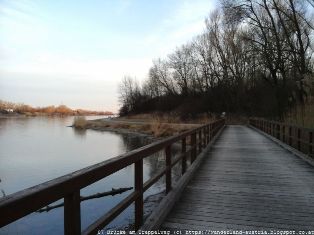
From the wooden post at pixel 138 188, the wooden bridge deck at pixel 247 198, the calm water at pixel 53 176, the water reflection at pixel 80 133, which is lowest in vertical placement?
the calm water at pixel 53 176

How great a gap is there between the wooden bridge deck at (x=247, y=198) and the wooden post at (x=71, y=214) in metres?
2.24

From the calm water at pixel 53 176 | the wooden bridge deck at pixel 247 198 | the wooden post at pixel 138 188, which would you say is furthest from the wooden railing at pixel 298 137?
the wooden post at pixel 138 188

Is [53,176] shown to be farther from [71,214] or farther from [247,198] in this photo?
[71,214]

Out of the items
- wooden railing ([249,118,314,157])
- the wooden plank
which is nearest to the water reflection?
wooden railing ([249,118,314,157])

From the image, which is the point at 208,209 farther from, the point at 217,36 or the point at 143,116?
the point at 143,116

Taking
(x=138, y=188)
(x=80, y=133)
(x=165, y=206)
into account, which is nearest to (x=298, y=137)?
(x=165, y=206)

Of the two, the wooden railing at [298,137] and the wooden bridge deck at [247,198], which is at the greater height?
the wooden railing at [298,137]

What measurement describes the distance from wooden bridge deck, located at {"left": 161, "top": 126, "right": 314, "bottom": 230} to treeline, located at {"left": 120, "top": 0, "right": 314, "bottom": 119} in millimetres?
5974

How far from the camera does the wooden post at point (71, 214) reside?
2834 mm

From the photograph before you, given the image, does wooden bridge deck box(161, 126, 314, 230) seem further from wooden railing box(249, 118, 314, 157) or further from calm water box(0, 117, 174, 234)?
calm water box(0, 117, 174, 234)

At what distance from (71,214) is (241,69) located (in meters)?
54.1

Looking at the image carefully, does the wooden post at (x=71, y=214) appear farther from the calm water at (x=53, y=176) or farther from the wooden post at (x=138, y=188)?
the calm water at (x=53, y=176)

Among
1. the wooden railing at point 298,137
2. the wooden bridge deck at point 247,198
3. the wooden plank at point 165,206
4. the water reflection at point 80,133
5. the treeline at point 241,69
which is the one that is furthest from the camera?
the water reflection at point 80,133

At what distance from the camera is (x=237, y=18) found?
32.0 meters
